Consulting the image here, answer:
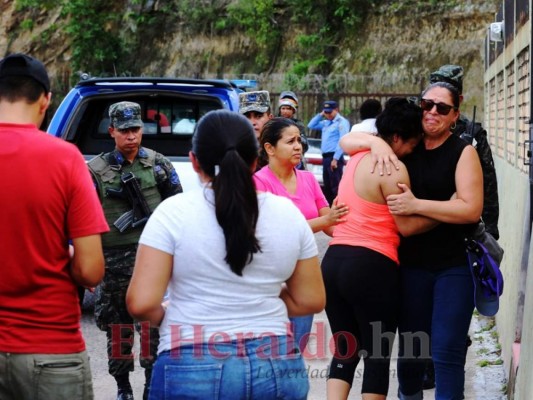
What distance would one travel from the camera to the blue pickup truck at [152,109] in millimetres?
9648

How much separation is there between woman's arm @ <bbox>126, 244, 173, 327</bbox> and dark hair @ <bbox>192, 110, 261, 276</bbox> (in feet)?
0.72

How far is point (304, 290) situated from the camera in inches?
154

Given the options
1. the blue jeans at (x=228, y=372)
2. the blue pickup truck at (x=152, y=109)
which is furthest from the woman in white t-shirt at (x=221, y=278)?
the blue pickup truck at (x=152, y=109)

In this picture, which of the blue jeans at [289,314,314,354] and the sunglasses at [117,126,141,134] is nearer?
the blue jeans at [289,314,314,354]

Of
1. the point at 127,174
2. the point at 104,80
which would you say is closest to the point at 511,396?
the point at 127,174

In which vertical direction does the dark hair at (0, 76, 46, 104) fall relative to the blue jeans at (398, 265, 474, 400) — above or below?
above

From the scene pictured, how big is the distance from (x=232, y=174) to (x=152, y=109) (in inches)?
277

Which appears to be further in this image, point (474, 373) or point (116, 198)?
point (474, 373)

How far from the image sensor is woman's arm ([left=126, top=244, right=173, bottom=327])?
3.66 m

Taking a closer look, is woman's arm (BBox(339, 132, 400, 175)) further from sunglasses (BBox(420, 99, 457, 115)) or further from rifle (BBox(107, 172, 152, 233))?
rifle (BBox(107, 172, 152, 233))

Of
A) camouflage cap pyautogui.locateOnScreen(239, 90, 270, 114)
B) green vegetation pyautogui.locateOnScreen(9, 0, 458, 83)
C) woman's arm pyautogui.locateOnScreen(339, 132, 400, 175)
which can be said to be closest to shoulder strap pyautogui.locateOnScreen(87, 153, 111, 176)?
camouflage cap pyautogui.locateOnScreen(239, 90, 270, 114)

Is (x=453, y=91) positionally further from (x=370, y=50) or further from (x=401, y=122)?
(x=370, y=50)

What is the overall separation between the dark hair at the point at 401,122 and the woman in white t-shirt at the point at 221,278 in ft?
6.68

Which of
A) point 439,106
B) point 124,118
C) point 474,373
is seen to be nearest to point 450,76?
point 439,106
